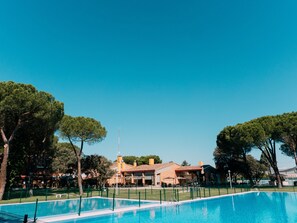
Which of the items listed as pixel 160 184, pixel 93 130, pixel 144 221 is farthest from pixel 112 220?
pixel 160 184

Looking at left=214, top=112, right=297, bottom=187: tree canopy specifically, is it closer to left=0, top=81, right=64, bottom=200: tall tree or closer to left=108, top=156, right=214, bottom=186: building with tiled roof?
left=108, top=156, right=214, bottom=186: building with tiled roof

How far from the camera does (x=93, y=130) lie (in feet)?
97.1

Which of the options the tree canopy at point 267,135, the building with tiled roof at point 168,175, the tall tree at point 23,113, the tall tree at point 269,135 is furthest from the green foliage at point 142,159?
the tall tree at point 23,113

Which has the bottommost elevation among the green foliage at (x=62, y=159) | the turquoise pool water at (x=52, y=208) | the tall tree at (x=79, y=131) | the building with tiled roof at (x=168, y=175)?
the turquoise pool water at (x=52, y=208)

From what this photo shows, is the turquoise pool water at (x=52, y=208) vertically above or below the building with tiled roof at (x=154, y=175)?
below

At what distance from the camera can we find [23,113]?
2245 cm

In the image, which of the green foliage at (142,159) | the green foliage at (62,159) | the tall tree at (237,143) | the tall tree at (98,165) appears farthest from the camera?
the green foliage at (142,159)

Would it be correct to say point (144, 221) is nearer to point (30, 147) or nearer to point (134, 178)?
point (30, 147)

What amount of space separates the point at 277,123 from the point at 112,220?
2897 centimetres

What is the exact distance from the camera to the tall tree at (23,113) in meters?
21.1

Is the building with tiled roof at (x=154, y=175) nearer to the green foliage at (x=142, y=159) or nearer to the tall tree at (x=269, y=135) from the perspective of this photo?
the tall tree at (x=269, y=135)

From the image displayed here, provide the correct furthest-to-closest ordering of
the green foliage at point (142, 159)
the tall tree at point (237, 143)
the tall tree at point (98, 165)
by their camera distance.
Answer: the green foliage at point (142, 159), the tall tree at point (98, 165), the tall tree at point (237, 143)

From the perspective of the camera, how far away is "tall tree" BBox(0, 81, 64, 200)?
21125 millimetres

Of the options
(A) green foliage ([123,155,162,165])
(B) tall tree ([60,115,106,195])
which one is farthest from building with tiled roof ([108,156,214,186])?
(A) green foliage ([123,155,162,165])
